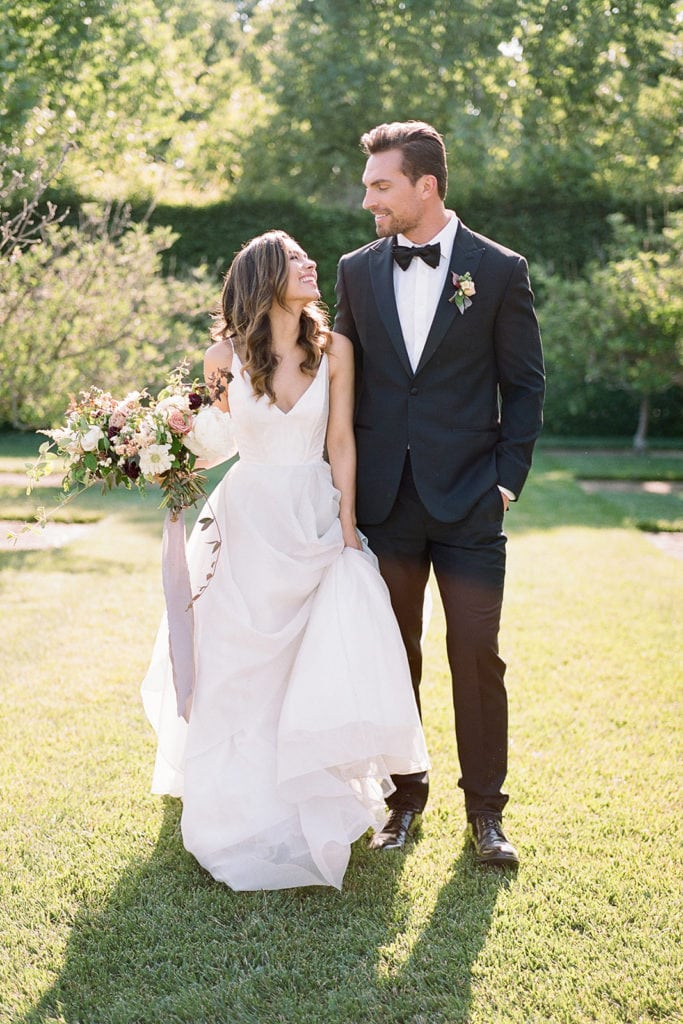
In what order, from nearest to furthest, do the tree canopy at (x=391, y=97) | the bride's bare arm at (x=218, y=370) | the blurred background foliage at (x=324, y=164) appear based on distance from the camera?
the bride's bare arm at (x=218, y=370) → the blurred background foliage at (x=324, y=164) → the tree canopy at (x=391, y=97)

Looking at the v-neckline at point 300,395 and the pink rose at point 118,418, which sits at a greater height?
the v-neckline at point 300,395

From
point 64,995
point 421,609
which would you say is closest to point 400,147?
point 421,609

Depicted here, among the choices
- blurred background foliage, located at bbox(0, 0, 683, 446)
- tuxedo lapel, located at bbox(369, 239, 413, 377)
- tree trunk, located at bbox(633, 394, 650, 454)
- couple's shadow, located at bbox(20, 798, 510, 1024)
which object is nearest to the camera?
couple's shadow, located at bbox(20, 798, 510, 1024)

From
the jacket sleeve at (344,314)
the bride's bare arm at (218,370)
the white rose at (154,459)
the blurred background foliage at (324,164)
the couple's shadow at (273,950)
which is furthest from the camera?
the blurred background foliage at (324,164)

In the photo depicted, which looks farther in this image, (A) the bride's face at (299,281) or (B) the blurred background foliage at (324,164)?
(B) the blurred background foliage at (324,164)

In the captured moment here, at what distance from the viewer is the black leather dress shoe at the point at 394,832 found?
10.6ft

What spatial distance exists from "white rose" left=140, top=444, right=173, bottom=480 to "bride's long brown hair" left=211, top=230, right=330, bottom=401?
398 mm

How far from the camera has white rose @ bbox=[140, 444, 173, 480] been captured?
2.92m

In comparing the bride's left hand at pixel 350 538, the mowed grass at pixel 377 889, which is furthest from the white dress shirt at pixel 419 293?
the mowed grass at pixel 377 889

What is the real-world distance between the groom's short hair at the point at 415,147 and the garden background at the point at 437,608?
2.15 meters

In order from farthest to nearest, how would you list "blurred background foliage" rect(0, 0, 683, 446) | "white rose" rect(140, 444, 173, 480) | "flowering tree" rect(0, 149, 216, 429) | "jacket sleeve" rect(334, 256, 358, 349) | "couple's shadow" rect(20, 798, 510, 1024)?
"blurred background foliage" rect(0, 0, 683, 446) → "flowering tree" rect(0, 149, 216, 429) → "jacket sleeve" rect(334, 256, 358, 349) → "white rose" rect(140, 444, 173, 480) → "couple's shadow" rect(20, 798, 510, 1024)

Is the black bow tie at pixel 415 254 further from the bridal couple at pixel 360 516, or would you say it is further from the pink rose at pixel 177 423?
the pink rose at pixel 177 423

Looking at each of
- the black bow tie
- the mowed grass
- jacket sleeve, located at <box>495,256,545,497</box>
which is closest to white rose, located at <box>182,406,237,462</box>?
the black bow tie

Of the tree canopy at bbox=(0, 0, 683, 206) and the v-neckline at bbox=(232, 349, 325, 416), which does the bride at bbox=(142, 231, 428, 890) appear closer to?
the v-neckline at bbox=(232, 349, 325, 416)
